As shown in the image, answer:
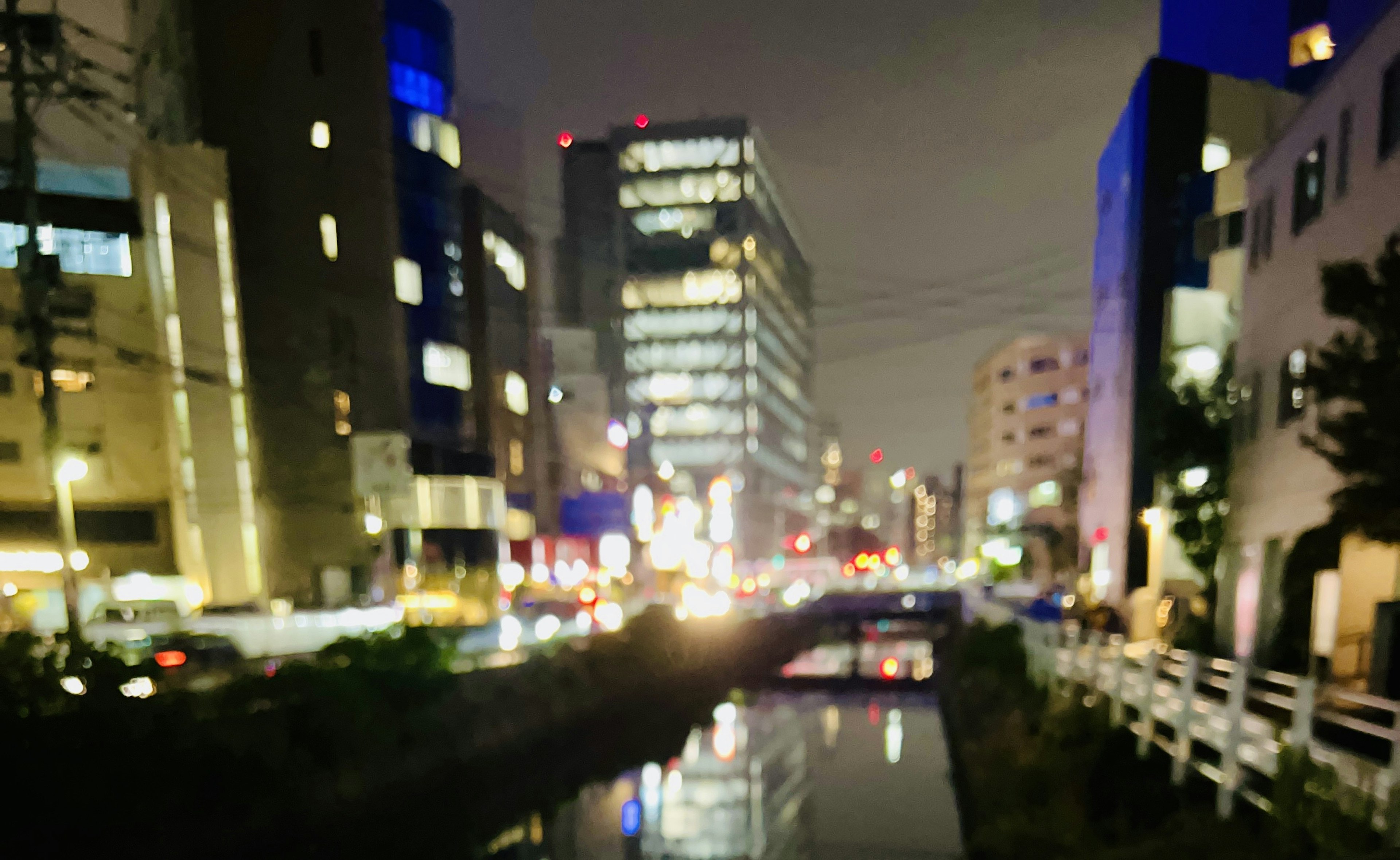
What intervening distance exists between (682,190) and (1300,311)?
8475cm

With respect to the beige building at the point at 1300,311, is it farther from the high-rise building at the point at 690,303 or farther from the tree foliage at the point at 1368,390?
the high-rise building at the point at 690,303

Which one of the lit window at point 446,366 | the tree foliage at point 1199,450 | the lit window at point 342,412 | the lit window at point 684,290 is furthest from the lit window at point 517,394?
the lit window at point 684,290

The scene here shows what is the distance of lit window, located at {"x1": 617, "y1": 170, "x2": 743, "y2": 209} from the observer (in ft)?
297

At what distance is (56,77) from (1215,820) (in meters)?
22.6

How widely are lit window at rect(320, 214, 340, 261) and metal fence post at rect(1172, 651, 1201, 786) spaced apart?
33.2 meters

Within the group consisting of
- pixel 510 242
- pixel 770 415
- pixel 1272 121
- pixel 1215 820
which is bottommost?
pixel 1215 820

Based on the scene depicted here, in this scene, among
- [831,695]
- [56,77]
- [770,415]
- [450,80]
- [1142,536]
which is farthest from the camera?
[770,415]

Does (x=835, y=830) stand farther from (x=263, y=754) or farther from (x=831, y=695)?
(x=831, y=695)

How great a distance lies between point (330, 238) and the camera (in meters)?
30.6

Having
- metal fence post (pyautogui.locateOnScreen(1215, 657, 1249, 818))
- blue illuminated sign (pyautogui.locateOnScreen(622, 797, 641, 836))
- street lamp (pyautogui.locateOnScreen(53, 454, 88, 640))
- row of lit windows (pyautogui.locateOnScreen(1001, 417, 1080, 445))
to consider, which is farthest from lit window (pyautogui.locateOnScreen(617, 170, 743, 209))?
metal fence post (pyautogui.locateOnScreen(1215, 657, 1249, 818))

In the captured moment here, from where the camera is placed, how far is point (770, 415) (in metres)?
96.8

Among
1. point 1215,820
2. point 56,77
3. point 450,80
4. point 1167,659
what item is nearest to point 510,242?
point 450,80

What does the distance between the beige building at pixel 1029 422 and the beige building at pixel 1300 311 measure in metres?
45.8

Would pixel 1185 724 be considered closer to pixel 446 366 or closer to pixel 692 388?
pixel 446 366
